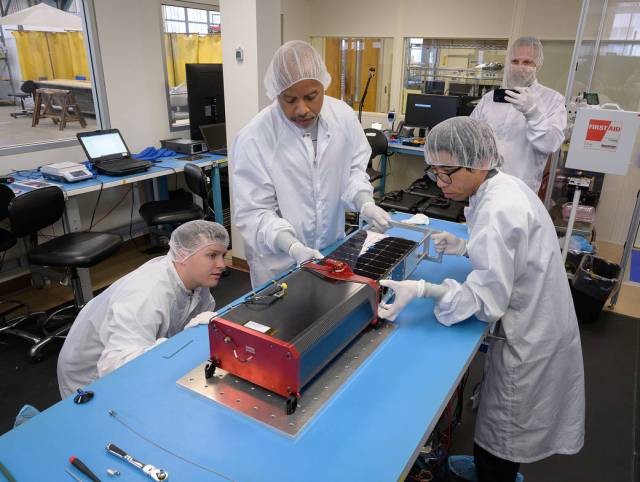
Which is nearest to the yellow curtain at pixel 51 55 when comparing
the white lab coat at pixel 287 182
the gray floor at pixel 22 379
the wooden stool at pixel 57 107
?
the wooden stool at pixel 57 107

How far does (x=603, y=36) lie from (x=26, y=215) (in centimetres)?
459

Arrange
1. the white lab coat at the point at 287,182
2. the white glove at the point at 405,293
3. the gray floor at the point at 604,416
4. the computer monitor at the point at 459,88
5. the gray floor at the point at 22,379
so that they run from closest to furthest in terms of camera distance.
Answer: the white glove at the point at 405,293 < the white lab coat at the point at 287,182 < the gray floor at the point at 604,416 < the gray floor at the point at 22,379 < the computer monitor at the point at 459,88

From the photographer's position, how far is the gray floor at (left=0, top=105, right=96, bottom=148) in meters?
3.45

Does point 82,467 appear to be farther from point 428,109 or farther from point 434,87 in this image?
point 434,87

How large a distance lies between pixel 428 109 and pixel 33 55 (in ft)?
11.7

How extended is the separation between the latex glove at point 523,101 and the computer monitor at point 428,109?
212cm

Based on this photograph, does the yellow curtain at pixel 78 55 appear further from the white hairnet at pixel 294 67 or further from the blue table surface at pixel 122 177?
the white hairnet at pixel 294 67

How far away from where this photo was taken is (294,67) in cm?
159

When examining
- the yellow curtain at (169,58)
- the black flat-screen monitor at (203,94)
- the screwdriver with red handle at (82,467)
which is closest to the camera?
the screwdriver with red handle at (82,467)

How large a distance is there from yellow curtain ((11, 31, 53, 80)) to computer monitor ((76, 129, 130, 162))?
0.89 m

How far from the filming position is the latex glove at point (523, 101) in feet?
7.85

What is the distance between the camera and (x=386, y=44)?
530 cm

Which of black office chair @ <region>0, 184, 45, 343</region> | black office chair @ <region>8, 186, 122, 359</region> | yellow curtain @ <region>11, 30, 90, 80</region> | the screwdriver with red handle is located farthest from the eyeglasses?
yellow curtain @ <region>11, 30, 90, 80</region>

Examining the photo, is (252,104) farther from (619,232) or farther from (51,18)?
(619,232)
